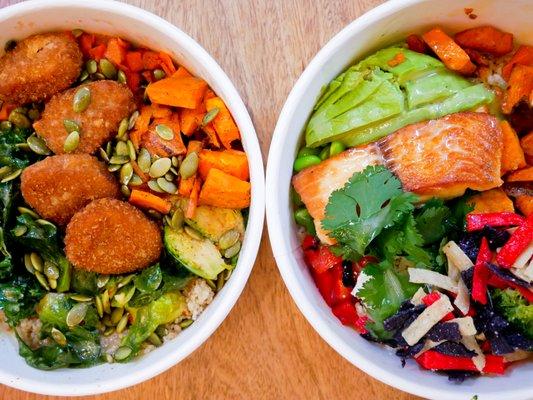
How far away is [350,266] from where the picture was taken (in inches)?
79.8

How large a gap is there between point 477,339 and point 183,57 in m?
1.12

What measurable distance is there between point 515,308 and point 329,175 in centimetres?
59

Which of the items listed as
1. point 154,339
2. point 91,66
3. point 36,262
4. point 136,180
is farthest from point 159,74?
point 154,339

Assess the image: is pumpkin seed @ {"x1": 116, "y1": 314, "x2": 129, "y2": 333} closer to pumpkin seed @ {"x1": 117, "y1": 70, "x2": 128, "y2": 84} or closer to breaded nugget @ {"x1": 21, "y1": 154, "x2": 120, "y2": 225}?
breaded nugget @ {"x1": 21, "y1": 154, "x2": 120, "y2": 225}

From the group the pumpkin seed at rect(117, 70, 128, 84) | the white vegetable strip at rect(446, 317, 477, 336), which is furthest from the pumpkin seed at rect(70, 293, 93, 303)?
the white vegetable strip at rect(446, 317, 477, 336)

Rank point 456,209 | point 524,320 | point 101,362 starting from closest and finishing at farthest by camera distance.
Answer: point 524,320 < point 456,209 < point 101,362

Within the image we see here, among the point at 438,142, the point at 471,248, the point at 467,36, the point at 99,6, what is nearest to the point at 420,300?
the point at 471,248

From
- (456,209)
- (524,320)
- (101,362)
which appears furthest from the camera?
(101,362)

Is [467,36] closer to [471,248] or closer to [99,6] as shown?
[471,248]

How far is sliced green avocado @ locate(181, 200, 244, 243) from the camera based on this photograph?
6.81 feet

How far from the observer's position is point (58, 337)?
6.95ft

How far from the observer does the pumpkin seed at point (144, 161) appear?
2067mm

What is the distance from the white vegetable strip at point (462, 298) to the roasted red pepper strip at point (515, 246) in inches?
4.5

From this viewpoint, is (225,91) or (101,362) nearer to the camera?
(225,91)
